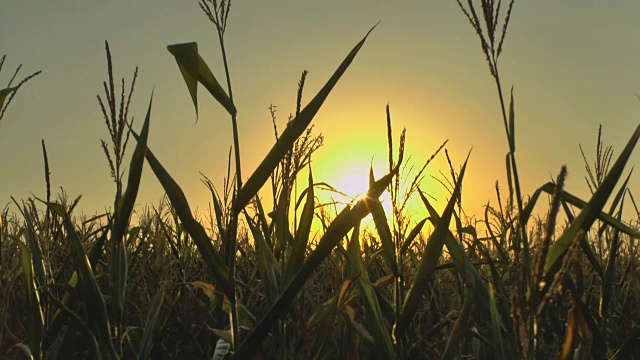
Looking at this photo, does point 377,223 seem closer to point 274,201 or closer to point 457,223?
point 274,201

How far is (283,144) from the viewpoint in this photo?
5.90 ft

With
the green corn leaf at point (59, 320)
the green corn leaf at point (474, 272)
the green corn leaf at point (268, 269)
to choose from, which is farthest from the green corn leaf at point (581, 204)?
the green corn leaf at point (59, 320)

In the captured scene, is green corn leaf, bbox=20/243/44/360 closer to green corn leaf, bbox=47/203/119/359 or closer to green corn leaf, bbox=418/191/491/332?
green corn leaf, bbox=47/203/119/359

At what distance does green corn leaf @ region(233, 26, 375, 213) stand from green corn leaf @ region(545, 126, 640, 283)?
2.37 ft

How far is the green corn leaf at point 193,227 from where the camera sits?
5.80ft

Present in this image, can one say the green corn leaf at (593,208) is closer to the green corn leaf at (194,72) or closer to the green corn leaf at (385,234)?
the green corn leaf at (385,234)

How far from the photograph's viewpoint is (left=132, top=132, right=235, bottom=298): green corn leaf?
177cm

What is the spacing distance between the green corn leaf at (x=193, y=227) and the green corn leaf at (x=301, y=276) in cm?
12

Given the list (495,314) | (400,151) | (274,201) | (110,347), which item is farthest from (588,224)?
(110,347)

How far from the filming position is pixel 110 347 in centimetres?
176

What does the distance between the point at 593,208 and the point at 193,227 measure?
1.02 m

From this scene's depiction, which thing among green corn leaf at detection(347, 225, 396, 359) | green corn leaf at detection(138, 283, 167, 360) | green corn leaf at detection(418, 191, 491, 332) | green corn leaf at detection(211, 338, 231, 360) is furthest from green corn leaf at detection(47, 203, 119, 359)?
green corn leaf at detection(418, 191, 491, 332)

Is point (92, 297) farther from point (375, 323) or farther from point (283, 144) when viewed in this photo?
point (375, 323)

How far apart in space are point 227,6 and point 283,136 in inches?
16.8
